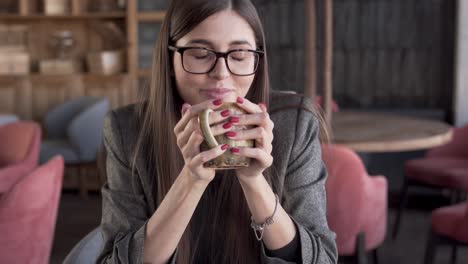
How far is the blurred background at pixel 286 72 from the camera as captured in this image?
5168mm

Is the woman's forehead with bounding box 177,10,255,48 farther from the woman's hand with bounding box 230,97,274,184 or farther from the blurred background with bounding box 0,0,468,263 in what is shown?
the blurred background with bounding box 0,0,468,263

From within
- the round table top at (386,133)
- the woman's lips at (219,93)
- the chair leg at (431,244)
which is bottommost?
the chair leg at (431,244)

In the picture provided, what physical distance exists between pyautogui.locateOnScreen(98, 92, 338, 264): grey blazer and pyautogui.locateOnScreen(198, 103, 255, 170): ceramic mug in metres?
0.28

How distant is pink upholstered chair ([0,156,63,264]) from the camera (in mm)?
2289

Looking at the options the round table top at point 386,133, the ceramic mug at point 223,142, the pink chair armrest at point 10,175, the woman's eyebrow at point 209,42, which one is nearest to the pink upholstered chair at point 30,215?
the pink chair armrest at point 10,175

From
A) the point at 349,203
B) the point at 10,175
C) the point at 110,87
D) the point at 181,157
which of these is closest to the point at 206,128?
the point at 181,157

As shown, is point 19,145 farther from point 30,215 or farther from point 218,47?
point 218,47

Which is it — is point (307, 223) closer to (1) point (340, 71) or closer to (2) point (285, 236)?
(2) point (285, 236)

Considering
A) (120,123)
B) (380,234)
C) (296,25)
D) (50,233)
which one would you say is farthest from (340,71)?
(120,123)

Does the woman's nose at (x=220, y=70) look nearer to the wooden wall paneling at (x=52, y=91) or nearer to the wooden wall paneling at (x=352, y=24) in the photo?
the wooden wall paneling at (x=352, y=24)

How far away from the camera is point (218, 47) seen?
52.2 inches

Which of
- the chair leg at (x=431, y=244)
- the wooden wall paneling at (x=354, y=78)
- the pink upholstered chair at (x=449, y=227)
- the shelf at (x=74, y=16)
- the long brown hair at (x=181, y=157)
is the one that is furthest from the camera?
the shelf at (x=74, y=16)

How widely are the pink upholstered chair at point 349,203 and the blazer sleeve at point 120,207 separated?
1.34 meters

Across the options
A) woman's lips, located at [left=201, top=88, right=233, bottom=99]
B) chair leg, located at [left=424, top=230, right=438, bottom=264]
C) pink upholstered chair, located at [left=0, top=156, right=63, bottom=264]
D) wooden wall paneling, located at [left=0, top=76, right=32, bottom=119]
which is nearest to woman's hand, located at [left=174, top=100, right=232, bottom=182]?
woman's lips, located at [left=201, top=88, right=233, bottom=99]
